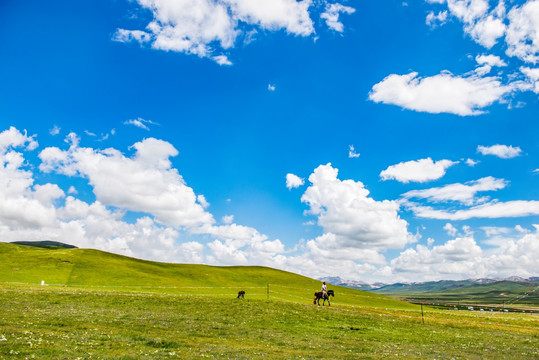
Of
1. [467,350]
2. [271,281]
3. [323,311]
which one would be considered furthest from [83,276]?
[467,350]

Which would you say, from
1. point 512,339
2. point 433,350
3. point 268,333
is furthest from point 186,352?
point 512,339

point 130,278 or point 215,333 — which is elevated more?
point 130,278

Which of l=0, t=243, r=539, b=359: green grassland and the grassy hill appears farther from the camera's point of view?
the grassy hill

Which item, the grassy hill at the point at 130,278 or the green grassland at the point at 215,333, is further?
the grassy hill at the point at 130,278

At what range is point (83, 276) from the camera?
93.1m

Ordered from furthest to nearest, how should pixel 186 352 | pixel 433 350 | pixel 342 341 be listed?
pixel 342 341 → pixel 433 350 → pixel 186 352

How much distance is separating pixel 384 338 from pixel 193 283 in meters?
83.1

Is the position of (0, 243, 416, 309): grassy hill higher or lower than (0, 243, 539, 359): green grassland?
higher

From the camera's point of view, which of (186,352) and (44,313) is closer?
(186,352)

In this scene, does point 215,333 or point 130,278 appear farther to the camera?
point 130,278

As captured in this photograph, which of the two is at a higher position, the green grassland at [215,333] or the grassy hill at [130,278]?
the grassy hill at [130,278]

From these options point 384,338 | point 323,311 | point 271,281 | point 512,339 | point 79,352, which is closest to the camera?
point 79,352

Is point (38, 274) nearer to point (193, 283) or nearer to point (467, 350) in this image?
point (193, 283)

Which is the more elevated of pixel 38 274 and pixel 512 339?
pixel 38 274
